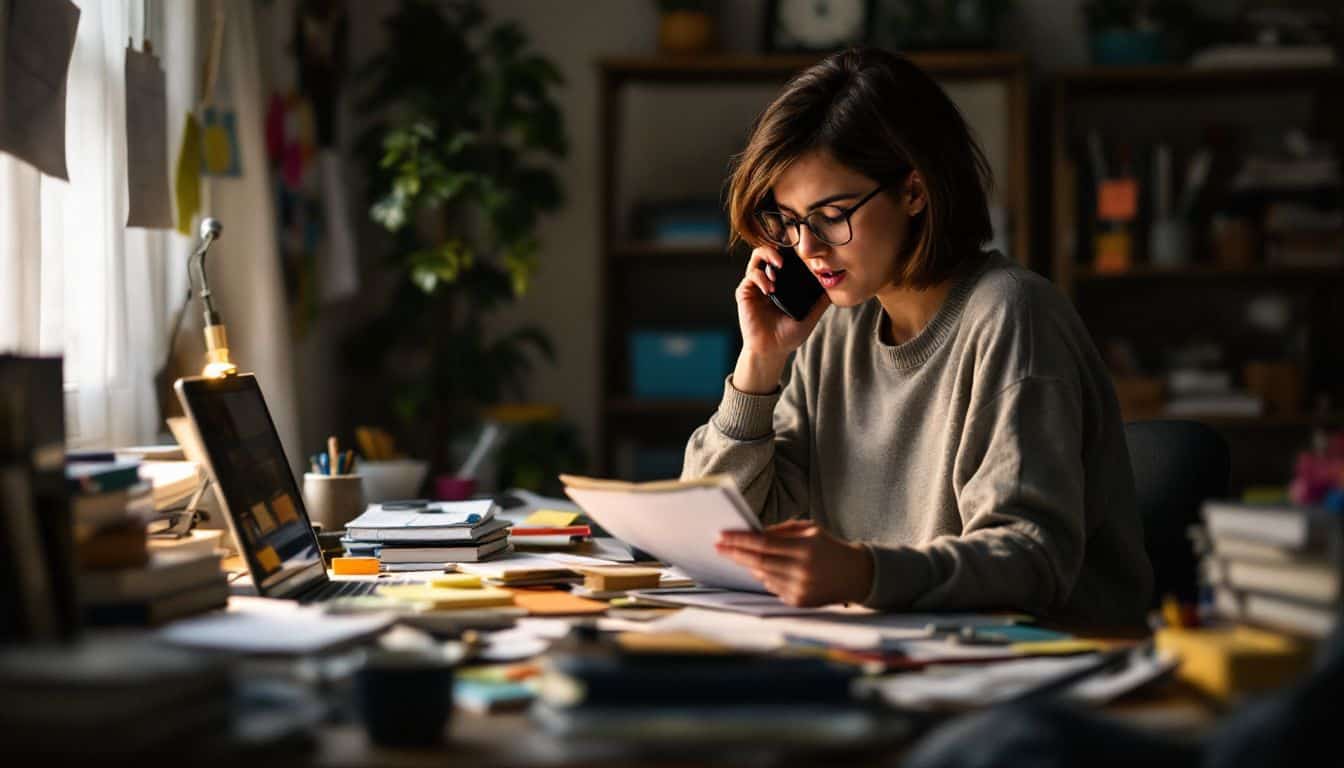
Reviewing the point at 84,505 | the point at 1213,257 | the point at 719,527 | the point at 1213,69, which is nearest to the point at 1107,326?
the point at 1213,257

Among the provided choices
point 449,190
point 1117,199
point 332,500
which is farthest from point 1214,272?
point 332,500

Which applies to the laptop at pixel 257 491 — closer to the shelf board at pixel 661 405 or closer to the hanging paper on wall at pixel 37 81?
the hanging paper on wall at pixel 37 81

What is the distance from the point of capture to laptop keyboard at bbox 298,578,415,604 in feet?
4.77

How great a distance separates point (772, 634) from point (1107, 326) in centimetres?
310

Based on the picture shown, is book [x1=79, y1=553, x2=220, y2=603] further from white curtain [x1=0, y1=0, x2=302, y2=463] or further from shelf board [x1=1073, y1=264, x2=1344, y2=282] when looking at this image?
shelf board [x1=1073, y1=264, x2=1344, y2=282]

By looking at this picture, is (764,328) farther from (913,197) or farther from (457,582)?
(457,582)

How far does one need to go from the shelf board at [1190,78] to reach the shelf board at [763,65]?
0.66ft

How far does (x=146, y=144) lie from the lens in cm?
231

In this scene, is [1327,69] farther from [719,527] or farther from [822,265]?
[719,527]

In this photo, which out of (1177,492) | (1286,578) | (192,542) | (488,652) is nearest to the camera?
(1286,578)

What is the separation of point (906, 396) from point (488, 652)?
75 centimetres

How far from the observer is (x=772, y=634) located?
4.13ft

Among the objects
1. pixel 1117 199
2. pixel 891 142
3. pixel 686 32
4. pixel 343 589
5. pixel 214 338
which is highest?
pixel 686 32

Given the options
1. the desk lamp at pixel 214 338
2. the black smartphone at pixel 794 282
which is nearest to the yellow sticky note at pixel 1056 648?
the black smartphone at pixel 794 282
